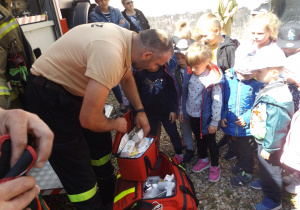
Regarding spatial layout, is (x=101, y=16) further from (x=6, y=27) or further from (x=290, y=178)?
(x=290, y=178)

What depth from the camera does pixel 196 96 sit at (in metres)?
2.78

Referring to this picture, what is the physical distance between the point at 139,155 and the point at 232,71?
4.76 ft

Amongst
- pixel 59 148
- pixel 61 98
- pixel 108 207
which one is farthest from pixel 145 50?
pixel 108 207

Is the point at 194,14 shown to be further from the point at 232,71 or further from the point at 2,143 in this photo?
the point at 2,143

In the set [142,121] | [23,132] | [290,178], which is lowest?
[290,178]

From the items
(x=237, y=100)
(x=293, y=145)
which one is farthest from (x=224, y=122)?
(x=293, y=145)

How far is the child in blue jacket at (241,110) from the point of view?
2.53 m

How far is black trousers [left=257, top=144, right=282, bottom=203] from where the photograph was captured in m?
2.28

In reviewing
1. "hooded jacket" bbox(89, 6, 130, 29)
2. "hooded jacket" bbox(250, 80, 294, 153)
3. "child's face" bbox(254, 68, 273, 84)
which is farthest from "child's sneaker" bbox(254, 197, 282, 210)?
"hooded jacket" bbox(89, 6, 130, 29)

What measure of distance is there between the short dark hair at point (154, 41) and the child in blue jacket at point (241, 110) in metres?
0.93

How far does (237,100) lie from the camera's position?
259cm

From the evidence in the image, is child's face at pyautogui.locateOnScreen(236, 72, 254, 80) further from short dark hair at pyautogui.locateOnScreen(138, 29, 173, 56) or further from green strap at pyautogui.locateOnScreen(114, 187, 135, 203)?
green strap at pyautogui.locateOnScreen(114, 187, 135, 203)

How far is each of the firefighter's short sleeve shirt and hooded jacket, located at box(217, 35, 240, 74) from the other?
1708 mm

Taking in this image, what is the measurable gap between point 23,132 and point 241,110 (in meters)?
A: 2.35
